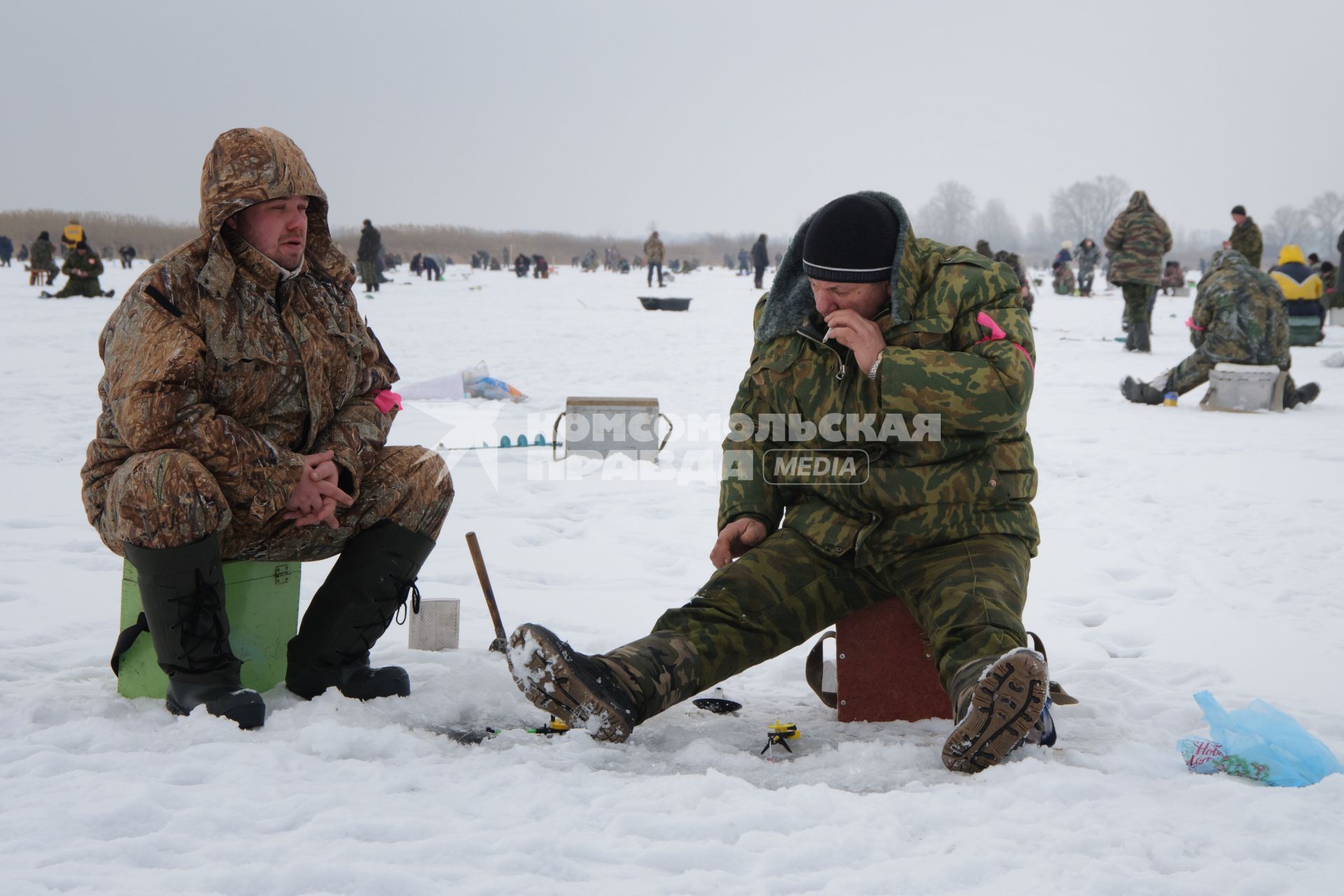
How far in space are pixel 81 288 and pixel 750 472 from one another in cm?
1800

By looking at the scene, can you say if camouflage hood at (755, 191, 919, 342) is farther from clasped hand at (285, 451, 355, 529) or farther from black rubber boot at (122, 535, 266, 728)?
black rubber boot at (122, 535, 266, 728)

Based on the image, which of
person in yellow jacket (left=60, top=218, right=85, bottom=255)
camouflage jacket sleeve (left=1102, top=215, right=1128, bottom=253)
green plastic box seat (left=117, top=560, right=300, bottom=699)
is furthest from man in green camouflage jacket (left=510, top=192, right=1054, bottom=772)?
person in yellow jacket (left=60, top=218, right=85, bottom=255)

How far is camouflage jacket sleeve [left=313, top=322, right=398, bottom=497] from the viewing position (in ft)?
9.14

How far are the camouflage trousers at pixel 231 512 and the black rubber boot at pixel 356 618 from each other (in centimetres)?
6

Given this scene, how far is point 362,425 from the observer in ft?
9.52

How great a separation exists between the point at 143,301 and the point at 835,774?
188 cm

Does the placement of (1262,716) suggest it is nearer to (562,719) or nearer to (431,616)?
(562,719)

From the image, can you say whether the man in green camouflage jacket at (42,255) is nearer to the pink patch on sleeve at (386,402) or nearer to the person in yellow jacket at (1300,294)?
the person in yellow jacket at (1300,294)

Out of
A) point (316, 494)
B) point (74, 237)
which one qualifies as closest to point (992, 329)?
point (316, 494)

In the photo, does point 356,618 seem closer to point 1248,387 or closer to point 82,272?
point 1248,387

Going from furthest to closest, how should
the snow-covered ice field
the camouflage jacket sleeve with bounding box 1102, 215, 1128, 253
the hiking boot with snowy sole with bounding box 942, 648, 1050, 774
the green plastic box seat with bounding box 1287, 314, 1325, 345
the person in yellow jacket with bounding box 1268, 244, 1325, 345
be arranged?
the green plastic box seat with bounding box 1287, 314, 1325, 345, the person in yellow jacket with bounding box 1268, 244, 1325, 345, the camouflage jacket sleeve with bounding box 1102, 215, 1128, 253, the hiking boot with snowy sole with bounding box 942, 648, 1050, 774, the snow-covered ice field

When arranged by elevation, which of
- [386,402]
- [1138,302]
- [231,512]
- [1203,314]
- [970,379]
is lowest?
[231,512]

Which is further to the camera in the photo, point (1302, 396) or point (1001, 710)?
point (1302, 396)

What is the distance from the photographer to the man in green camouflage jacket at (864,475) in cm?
260
